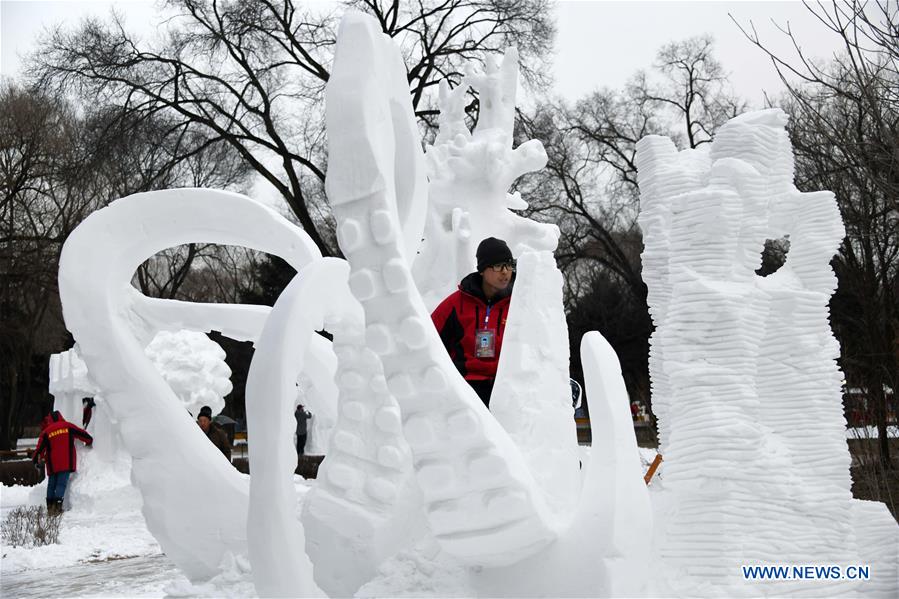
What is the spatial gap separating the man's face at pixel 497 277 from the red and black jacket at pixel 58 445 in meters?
8.06

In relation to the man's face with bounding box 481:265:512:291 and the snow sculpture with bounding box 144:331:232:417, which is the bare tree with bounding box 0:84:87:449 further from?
the man's face with bounding box 481:265:512:291

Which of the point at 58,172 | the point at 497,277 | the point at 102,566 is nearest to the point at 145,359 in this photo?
the point at 497,277

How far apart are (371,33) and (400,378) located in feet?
4.46

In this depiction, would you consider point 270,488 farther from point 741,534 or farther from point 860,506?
point 860,506

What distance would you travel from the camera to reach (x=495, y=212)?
628 cm

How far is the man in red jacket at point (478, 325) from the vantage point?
4719mm

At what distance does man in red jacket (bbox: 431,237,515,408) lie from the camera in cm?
472

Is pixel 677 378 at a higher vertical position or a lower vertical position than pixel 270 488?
higher

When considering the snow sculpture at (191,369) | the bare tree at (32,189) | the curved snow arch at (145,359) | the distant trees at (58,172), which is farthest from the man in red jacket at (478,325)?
the bare tree at (32,189)

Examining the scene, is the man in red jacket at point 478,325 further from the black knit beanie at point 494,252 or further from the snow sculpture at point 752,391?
the snow sculpture at point 752,391

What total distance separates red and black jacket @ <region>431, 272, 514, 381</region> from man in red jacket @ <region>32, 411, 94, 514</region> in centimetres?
784

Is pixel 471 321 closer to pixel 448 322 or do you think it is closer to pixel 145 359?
pixel 448 322

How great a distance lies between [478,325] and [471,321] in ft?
0.13

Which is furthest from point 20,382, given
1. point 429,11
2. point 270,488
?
point 270,488
